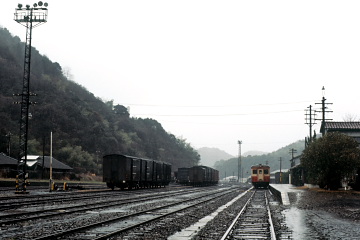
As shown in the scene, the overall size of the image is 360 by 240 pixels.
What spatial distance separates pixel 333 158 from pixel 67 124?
88907 millimetres

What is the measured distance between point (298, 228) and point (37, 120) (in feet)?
342

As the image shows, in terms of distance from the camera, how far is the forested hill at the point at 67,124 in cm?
9938

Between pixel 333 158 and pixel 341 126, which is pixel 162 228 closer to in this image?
pixel 333 158

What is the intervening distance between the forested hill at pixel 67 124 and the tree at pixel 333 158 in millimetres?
57165

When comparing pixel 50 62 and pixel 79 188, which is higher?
pixel 50 62

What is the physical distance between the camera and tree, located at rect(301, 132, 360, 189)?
3731cm

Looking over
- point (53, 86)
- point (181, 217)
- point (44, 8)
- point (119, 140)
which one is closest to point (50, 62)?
point (53, 86)

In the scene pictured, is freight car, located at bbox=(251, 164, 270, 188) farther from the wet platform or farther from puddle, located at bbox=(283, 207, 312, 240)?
puddle, located at bbox=(283, 207, 312, 240)

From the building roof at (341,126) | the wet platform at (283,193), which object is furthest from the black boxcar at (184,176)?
Result: the wet platform at (283,193)

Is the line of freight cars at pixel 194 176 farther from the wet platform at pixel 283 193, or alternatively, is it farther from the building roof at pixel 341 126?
the wet platform at pixel 283 193

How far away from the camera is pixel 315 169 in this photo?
133 feet

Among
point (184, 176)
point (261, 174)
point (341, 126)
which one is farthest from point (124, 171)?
point (341, 126)

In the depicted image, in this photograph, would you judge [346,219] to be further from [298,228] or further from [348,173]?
[348,173]

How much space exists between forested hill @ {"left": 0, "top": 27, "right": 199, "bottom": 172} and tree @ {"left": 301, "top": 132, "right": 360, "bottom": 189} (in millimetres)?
57165
